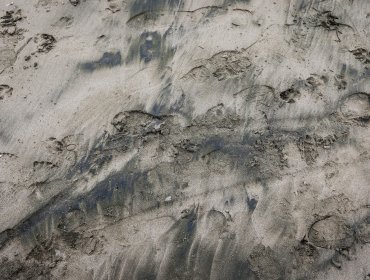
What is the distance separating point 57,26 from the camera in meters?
2.87

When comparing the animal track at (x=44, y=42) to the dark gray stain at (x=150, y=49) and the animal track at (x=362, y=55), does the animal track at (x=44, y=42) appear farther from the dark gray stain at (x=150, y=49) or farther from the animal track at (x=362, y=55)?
the animal track at (x=362, y=55)

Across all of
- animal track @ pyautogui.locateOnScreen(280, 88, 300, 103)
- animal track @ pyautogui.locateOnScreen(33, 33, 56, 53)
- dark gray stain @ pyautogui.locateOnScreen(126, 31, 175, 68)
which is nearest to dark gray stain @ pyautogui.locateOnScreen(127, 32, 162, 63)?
dark gray stain @ pyautogui.locateOnScreen(126, 31, 175, 68)

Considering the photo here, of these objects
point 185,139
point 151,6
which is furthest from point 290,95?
point 151,6

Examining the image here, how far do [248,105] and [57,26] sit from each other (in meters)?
1.51

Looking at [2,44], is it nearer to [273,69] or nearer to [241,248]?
[273,69]

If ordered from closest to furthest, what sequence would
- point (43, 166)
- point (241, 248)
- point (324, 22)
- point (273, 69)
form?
point (241, 248), point (43, 166), point (273, 69), point (324, 22)

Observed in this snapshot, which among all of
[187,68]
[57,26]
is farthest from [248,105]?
[57,26]

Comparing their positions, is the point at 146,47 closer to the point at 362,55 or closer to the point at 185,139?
the point at 185,139

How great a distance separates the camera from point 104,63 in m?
2.69

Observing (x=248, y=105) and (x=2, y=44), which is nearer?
(x=248, y=105)

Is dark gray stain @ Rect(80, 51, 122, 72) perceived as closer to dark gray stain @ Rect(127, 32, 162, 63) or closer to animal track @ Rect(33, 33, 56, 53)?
dark gray stain @ Rect(127, 32, 162, 63)

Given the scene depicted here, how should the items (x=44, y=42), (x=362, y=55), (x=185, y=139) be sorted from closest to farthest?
(x=185, y=139) < (x=362, y=55) < (x=44, y=42)

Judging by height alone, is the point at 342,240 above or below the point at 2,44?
below

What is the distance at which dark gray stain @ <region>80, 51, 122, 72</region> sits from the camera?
2.67 metres
